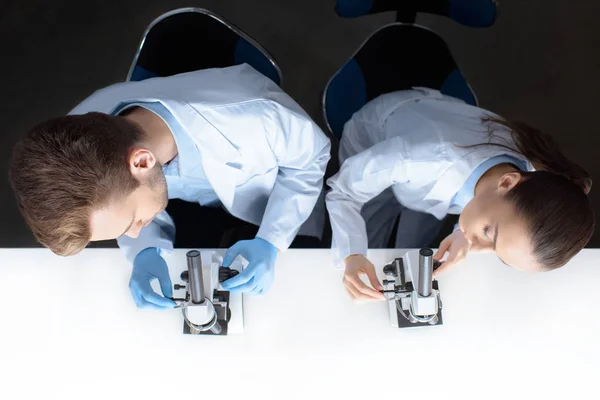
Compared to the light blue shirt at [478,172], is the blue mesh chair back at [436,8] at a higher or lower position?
higher

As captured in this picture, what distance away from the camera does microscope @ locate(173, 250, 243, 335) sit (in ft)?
→ 2.83

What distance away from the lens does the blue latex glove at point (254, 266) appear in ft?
3.11

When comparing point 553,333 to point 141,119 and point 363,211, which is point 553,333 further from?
point 141,119

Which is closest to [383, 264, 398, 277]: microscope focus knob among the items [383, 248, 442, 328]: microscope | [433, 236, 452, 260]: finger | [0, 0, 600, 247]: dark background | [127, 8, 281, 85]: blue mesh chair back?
[383, 248, 442, 328]: microscope

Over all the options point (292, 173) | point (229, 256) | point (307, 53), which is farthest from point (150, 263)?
point (307, 53)

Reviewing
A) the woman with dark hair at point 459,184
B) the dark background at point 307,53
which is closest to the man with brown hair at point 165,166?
the woman with dark hair at point 459,184

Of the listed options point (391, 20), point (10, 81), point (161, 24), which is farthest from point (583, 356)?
A: point (10, 81)

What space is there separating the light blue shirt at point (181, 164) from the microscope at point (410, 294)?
427mm

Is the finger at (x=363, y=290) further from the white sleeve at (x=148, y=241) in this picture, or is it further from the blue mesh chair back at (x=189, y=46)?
the blue mesh chair back at (x=189, y=46)

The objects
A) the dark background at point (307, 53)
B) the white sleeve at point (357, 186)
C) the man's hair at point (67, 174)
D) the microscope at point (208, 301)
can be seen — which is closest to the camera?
the man's hair at point (67, 174)

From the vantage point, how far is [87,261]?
3.39ft

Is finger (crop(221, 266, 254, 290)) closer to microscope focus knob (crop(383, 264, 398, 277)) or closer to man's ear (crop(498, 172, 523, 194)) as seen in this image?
microscope focus knob (crop(383, 264, 398, 277))

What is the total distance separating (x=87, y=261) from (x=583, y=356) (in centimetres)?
99

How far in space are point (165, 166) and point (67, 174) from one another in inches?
10.2
